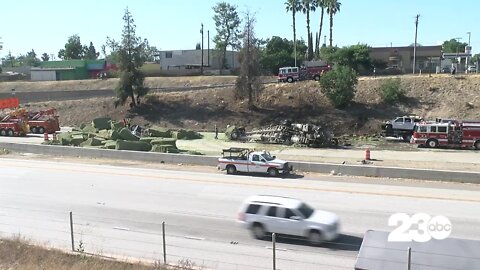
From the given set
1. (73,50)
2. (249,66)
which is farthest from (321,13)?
(73,50)

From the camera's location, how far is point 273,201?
16422 millimetres

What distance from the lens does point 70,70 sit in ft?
398

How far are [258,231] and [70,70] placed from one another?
114 metres

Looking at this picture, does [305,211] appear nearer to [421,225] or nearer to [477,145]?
[421,225]

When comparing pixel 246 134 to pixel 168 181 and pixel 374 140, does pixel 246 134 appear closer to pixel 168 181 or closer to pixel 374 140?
pixel 374 140

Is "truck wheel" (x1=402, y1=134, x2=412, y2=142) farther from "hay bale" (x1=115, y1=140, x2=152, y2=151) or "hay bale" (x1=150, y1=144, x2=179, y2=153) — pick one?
"hay bale" (x1=115, y1=140, x2=152, y2=151)

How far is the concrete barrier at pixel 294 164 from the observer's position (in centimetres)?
2609

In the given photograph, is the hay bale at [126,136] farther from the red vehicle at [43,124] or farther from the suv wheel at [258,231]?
the suv wheel at [258,231]

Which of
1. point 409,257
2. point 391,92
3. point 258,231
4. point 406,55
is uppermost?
point 406,55

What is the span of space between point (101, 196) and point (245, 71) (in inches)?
1425

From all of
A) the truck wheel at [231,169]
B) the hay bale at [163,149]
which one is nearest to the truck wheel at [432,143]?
the truck wheel at [231,169]

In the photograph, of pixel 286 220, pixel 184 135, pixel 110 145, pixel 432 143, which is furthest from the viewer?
pixel 184 135

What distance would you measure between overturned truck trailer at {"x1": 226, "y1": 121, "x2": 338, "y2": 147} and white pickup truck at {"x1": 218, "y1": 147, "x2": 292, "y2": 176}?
563 inches

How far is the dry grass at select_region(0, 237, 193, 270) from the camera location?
12594 millimetres
